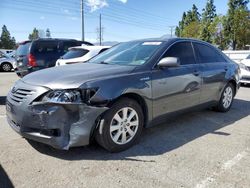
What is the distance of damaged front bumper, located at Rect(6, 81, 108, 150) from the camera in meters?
3.18

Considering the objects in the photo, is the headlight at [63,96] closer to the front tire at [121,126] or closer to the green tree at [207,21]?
the front tire at [121,126]

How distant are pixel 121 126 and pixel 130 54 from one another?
1351mm

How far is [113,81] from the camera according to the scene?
3502 millimetres

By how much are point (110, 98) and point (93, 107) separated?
25 centimetres

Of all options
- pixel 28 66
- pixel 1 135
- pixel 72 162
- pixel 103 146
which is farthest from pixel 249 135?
pixel 28 66

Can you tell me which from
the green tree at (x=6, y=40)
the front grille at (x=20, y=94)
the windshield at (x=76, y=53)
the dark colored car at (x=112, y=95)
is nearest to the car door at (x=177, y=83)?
the dark colored car at (x=112, y=95)

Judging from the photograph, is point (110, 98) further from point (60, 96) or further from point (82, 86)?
point (60, 96)

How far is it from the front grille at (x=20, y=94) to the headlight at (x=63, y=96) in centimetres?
26

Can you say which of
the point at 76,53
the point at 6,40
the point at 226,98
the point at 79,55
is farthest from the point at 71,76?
the point at 6,40

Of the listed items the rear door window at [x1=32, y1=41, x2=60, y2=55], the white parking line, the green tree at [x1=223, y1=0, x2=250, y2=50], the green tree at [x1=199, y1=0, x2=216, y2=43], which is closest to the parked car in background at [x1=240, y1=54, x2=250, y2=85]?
the white parking line

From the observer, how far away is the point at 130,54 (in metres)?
4.46

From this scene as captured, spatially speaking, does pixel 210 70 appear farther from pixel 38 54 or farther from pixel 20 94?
pixel 38 54

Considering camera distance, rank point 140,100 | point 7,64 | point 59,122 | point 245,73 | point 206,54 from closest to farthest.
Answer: point 59,122
point 140,100
point 206,54
point 245,73
point 7,64

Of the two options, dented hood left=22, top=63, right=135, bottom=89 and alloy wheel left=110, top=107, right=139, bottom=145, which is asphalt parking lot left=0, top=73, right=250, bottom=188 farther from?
dented hood left=22, top=63, right=135, bottom=89
